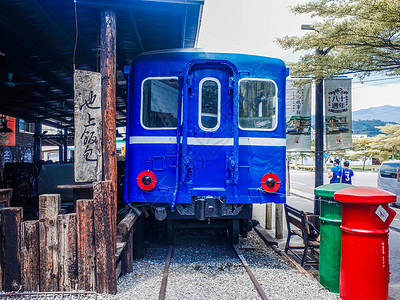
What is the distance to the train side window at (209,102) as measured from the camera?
17.5 feet

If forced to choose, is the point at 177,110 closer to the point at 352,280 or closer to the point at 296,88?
the point at 352,280

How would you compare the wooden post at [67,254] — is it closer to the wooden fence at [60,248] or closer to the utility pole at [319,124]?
the wooden fence at [60,248]

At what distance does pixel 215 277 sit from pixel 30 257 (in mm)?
2465

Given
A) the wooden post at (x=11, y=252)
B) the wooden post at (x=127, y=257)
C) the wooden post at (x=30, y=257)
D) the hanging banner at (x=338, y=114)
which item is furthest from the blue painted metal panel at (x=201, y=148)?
the hanging banner at (x=338, y=114)

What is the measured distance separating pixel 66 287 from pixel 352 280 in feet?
11.2

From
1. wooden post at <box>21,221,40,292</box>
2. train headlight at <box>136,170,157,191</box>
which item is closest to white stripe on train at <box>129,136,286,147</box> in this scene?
train headlight at <box>136,170,157,191</box>

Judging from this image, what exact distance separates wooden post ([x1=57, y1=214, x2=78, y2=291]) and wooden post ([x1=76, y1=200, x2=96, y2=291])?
62 millimetres

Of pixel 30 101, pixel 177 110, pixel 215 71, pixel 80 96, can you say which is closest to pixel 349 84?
pixel 215 71

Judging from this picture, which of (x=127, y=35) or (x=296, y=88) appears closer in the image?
(x=127, y=35)

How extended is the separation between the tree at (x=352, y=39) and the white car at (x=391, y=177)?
564 centimetres

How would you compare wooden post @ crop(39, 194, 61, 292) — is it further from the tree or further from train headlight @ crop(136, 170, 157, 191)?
the tree

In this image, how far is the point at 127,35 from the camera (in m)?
6.71

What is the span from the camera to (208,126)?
5.33 metres

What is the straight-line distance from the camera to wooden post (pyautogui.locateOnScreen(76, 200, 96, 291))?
12.8 ft
